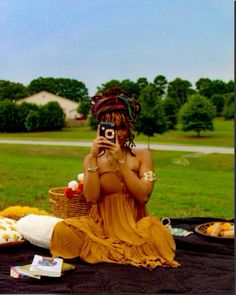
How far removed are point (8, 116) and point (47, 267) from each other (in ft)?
37.5

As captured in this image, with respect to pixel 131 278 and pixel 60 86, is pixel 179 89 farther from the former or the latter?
pixel 131 278

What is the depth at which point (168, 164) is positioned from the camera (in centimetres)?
1340

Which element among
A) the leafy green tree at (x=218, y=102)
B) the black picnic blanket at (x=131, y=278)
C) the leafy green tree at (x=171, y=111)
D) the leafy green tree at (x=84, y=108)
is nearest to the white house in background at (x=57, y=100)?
the leafy green tree at (x=84, y=108)

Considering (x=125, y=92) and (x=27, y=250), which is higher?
(x=125, y=92)

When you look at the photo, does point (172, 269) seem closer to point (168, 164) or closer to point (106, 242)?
point (106, 242)

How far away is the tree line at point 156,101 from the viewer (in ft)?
44.9

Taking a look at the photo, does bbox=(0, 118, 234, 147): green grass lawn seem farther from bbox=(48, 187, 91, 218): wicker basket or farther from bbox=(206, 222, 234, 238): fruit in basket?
bbox=(206, 222, 234, 238): fruit in basket

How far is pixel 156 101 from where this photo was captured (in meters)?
17.6

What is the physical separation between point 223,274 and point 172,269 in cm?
33

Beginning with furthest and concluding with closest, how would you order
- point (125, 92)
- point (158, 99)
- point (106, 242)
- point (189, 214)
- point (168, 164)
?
point (158, 99)
point (168, 164)
point (189, 214)
point (125, 92)
point (106, 242)

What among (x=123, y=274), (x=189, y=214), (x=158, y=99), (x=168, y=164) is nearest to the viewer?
(x=123, y=274)

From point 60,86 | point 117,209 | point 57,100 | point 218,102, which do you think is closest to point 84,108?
point 60,86

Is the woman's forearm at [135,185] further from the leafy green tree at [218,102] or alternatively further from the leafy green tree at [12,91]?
the leafy green tree at [218,102]

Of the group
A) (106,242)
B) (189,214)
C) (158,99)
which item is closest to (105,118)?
(106,242)
